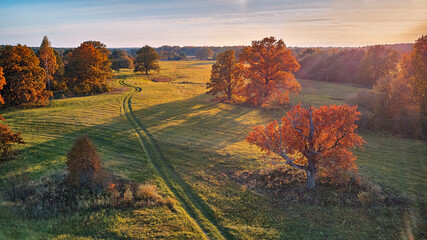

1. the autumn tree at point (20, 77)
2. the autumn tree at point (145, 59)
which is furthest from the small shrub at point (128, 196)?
the autumn tree at point (145, 59)

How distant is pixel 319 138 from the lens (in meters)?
19.2

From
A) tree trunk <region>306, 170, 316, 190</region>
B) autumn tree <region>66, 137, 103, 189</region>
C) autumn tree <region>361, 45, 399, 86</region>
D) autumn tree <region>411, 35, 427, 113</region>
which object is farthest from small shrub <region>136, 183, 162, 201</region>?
autumn tree <region>361, 45, 399, 86</region>

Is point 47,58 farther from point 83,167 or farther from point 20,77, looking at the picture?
point 83,167

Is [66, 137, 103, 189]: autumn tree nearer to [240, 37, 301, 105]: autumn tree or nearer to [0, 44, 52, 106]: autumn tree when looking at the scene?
[0, 44, 52, 106]: autumn tree

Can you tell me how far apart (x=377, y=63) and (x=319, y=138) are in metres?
76.8

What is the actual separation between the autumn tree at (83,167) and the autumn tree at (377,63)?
8271 cm

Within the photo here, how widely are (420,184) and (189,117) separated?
99.5ft

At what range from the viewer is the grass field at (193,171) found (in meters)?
14.6

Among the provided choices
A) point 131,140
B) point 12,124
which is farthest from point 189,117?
point 12,124

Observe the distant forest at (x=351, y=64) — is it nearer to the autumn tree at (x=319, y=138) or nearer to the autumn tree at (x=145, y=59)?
the autumn tree at (x=145, y=59)

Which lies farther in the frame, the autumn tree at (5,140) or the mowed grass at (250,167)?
the autumn tree at (5,140)

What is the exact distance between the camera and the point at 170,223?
15.2 meters

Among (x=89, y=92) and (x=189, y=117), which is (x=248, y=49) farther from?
(x=89, y=92)

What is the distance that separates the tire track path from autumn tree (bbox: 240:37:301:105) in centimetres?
2801
